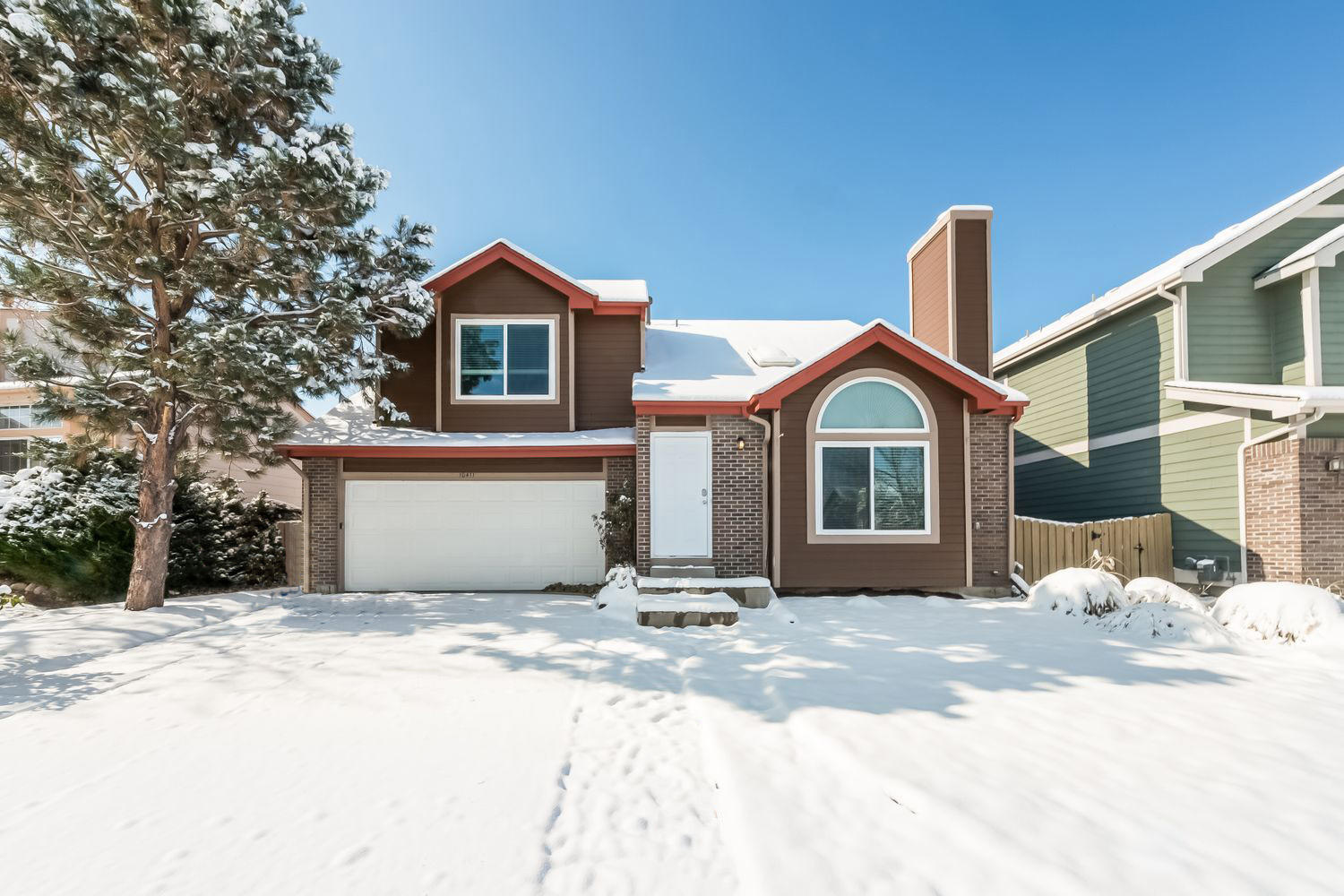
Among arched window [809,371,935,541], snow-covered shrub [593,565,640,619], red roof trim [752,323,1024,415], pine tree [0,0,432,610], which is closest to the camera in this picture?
pine tree [0,0,432,610]

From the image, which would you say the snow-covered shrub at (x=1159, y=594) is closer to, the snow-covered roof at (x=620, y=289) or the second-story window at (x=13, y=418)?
the snow-covered roof at (x=620, y=289)

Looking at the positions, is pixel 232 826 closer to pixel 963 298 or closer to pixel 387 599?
pixel 387 599

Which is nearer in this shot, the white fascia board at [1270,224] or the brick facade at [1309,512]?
the brick facade at [1309,512]

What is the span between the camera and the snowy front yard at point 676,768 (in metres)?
2.73

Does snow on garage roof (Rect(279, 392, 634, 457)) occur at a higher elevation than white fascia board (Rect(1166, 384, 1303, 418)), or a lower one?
lower

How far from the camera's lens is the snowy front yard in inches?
108

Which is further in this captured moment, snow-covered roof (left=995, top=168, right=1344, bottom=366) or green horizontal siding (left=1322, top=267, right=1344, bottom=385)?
snow-covered roof (left=995, top=168, right=1344, bottom=366)

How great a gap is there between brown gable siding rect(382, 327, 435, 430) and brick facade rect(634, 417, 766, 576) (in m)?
4.46

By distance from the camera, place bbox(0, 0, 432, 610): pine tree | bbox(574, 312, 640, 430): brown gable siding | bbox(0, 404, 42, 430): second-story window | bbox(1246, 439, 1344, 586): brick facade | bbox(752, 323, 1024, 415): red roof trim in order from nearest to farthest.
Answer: bbox(0, 0, 432, 610): pine tree → bbox(1246, 439, 1344, 586): brick facade → bbox(752, 323, 1024, 415): red roof trim → bbox(574, 312, 640, 430): brown gable siding → bbox(0, 404, 42, 430): second-story window

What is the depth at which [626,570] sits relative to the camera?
9.54 meters

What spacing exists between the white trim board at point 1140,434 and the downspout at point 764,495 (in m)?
7.44

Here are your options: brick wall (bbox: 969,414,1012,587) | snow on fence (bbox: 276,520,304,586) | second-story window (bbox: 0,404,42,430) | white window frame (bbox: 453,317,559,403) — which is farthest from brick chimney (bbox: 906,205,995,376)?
second-story window (bbox: 0,404,42,430)

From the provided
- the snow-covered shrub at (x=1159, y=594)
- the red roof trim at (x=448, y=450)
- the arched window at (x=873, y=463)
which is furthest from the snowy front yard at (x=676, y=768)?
the red roof trim at (x=448, y=450)

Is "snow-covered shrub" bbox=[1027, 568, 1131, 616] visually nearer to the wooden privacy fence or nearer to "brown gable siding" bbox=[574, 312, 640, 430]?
the wooden privacy fence
